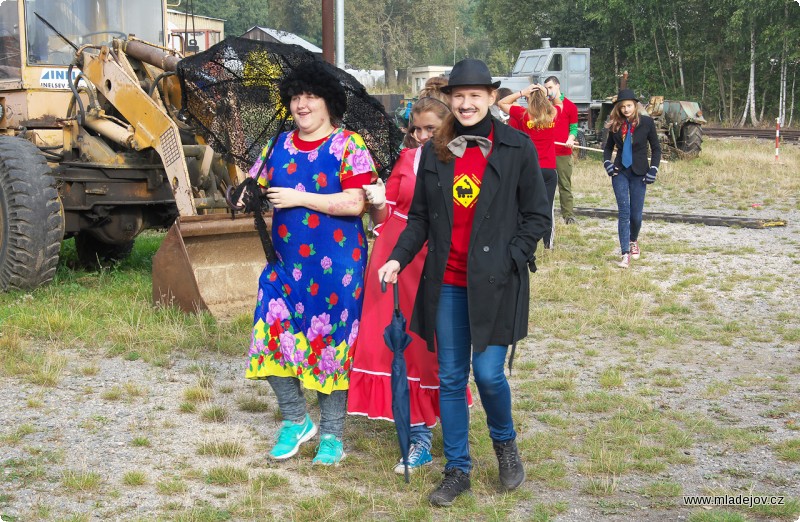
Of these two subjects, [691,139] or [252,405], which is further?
[691,139]

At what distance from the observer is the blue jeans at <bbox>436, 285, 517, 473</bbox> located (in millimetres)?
4320

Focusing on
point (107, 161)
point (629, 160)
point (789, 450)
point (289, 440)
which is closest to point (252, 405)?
point (289, 440)

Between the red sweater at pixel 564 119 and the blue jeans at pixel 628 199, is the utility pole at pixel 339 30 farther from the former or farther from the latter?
the blue jeans at pixel 628 199

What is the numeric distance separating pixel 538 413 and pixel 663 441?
79 centimetres

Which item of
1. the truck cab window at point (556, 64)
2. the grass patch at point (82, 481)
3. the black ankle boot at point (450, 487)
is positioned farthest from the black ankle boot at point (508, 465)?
the truck cab window at point (556, 64)

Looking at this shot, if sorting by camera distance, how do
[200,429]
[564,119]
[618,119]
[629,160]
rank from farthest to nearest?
[564,119] < [618,119] < [629,160] < [200,429]

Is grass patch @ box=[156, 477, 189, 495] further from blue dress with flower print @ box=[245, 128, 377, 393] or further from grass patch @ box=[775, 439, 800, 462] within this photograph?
grass patch @ box=[775, 439, 800, 462]

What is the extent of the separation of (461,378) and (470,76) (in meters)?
1.32

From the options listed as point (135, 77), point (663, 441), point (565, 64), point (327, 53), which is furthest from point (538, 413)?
point (565, 64)

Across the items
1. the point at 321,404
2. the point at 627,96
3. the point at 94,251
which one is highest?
the point at 627,96

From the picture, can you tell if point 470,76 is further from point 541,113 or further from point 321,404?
point 541,113

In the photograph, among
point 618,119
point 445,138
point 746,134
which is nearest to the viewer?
point 445,138

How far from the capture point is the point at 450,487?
443 centimetres

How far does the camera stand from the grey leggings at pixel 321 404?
4.86m
